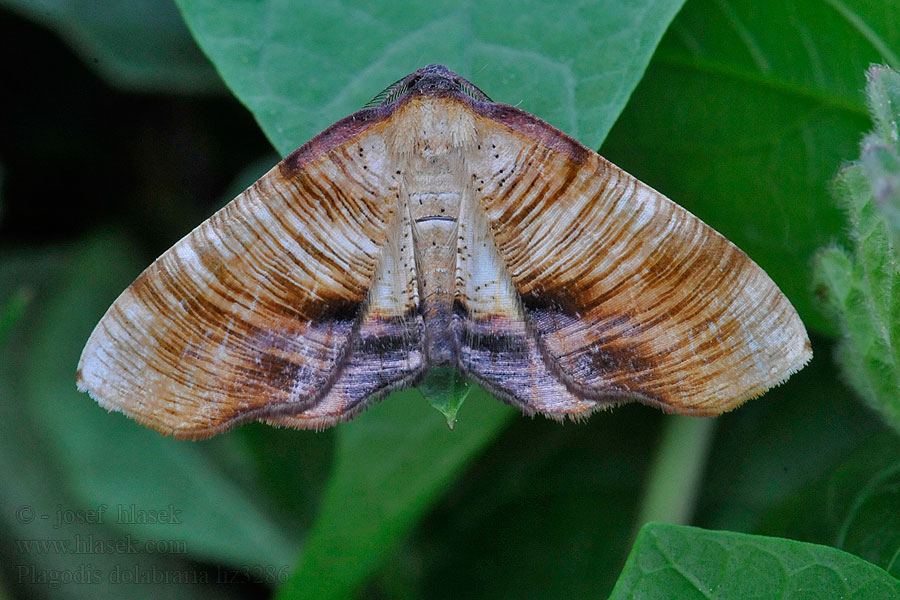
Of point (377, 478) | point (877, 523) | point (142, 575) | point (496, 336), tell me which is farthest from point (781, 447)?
point (142, 575)

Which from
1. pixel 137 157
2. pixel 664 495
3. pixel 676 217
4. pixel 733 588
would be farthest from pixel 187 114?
pixel 733 588

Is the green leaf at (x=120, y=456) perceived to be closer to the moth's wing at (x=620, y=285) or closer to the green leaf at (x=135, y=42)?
the green leaf at (x=135, y=42)

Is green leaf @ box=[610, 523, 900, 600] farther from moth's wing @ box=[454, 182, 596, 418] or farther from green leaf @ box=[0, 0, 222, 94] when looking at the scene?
green leaf @ box=[0, 0, 222, 94]

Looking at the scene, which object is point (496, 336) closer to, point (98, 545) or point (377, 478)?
point (377, 478)

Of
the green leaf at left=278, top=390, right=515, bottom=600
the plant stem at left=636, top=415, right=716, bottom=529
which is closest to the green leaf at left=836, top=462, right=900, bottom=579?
the plant stem at left=636, top=415, right=716, bottom=529

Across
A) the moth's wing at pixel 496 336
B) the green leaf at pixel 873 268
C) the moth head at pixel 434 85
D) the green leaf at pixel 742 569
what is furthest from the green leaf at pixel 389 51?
the green leaf at pixel 742 569

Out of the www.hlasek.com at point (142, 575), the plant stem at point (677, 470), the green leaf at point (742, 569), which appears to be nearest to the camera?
the green leaf at point (742, 569)
